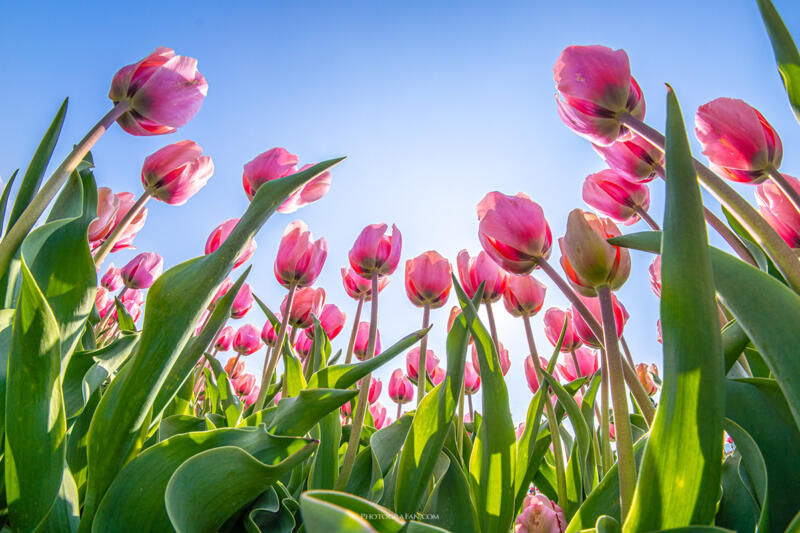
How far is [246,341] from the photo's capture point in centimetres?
235

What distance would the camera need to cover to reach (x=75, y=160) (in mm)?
653

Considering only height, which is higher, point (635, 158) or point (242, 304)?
point (635, 158)

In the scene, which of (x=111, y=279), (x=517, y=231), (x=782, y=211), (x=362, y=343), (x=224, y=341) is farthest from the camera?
(x=111, y=279)

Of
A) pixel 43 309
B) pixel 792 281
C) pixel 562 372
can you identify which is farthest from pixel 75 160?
pixel 562 372

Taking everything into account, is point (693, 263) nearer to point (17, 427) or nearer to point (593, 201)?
point (17, 427)

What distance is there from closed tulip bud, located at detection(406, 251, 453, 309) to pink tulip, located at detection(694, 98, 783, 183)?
654 millimetres

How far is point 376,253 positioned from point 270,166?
1.09 ft

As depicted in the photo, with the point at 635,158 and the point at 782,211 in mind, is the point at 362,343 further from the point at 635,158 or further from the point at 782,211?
the point at 782,211

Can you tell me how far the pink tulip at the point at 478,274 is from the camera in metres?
1.18

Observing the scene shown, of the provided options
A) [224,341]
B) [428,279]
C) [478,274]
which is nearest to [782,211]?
[478,274]

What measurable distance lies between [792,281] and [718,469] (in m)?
0.30

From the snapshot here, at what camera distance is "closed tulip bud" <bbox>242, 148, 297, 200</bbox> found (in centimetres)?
112

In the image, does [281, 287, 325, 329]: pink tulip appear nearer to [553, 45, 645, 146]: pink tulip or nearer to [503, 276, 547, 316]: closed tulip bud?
[503, 276, 547, 316]: closed tulip bud

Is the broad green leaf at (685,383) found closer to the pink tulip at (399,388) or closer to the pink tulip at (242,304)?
the pink tulip at (242,304)
